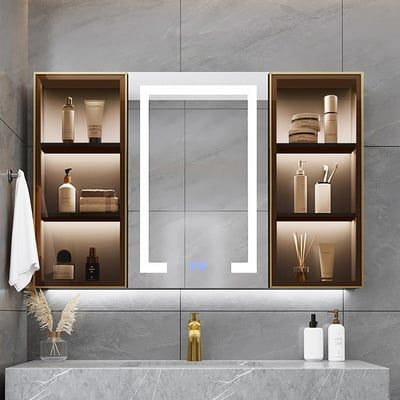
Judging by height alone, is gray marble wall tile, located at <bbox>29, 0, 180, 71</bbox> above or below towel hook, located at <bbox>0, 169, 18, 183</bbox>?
above

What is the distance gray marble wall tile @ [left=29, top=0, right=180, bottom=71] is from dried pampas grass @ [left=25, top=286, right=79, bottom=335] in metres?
0.91

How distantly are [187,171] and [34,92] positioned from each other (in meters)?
0.68

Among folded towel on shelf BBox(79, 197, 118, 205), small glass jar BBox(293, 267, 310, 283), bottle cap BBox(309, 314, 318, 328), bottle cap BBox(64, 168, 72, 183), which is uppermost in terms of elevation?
bottle cap BBox(64, 168, 72, 183)

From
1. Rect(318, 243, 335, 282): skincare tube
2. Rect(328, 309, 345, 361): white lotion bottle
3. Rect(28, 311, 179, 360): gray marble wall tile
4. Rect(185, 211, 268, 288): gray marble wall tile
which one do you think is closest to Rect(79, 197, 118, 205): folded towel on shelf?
Rect(185, 211, 268, 288): gray marble wall tile

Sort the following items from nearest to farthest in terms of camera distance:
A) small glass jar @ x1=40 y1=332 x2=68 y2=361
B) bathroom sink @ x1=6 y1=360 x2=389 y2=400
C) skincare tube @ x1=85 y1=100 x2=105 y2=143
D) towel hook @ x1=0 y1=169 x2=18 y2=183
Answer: bathroom sink @ x1=6 y1=360 x2=389 y2=400 → towel hook @ x1=0 y1=169 x2=18 y2=183 → small glass jar @ x1=40 y1=332 x2=68 y2=361 → skincare tube @ x1=85 y1=100 x2=105 y2=143

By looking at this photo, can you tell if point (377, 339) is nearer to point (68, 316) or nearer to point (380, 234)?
point (380, 234)

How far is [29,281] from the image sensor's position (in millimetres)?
2830

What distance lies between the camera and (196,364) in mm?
2908

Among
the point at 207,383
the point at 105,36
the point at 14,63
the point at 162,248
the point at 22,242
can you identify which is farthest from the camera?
the point at 105,36

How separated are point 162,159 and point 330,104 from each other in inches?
27.7

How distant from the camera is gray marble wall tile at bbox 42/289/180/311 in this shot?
307 centimetres

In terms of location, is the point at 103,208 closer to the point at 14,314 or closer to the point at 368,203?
the point at 14,314

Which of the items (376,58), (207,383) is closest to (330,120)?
(376,58)

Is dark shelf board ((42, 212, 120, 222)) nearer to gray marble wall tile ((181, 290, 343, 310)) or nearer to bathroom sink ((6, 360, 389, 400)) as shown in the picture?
gray marble wall tile ((181, 290, 343, 310))
